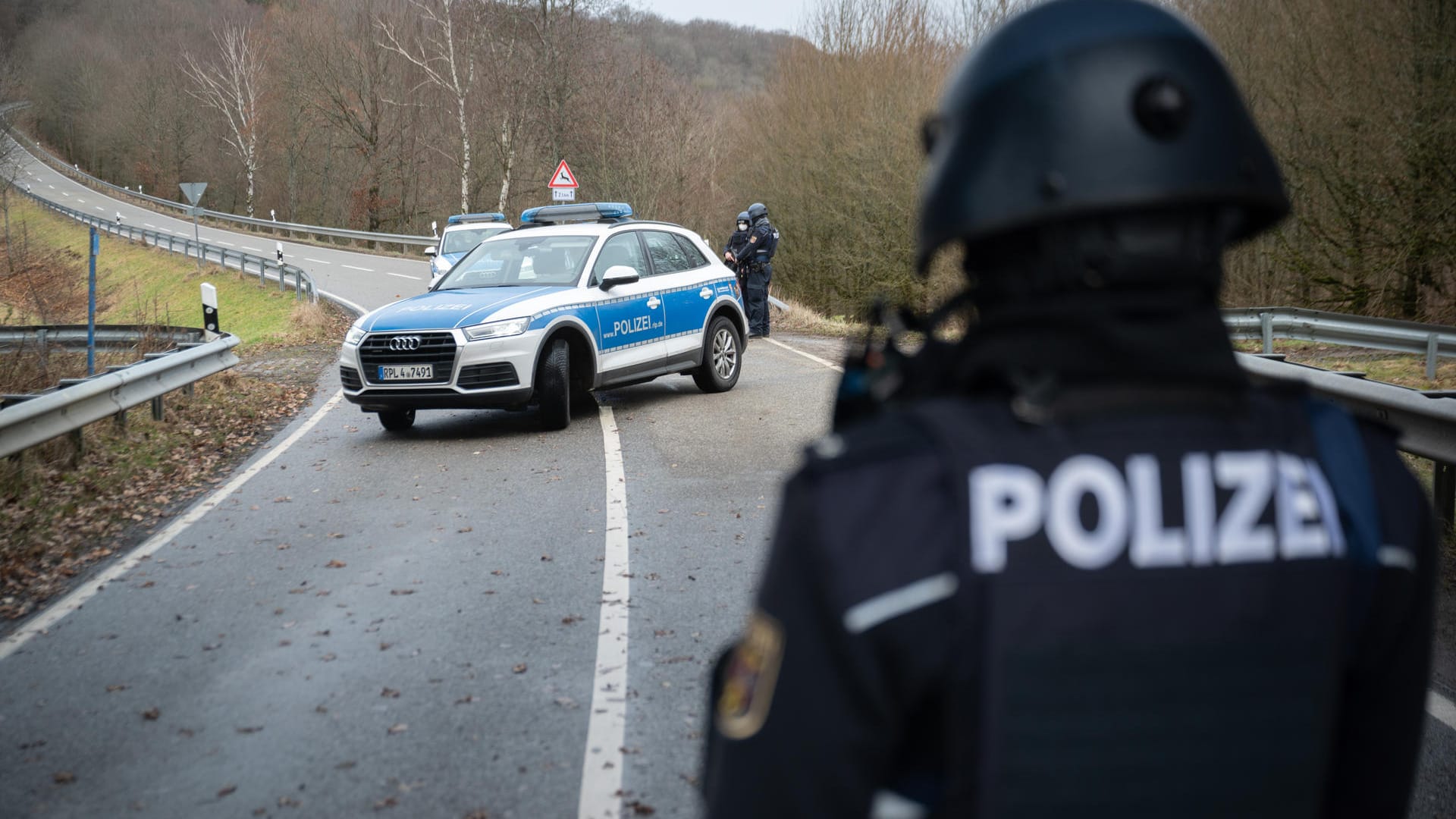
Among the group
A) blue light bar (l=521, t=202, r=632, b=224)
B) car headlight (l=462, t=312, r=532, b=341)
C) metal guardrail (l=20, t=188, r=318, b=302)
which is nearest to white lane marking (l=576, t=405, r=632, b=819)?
car headlight (l=462, t=312, r=532, b=341)

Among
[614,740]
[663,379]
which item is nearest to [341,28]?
[663,379]

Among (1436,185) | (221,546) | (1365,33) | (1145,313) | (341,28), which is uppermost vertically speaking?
(341,28)

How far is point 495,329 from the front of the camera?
1035cm

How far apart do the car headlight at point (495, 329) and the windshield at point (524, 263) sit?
43.2 inches

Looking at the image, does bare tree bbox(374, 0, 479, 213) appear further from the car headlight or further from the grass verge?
the car headlight

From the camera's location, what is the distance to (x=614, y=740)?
4.17 metres

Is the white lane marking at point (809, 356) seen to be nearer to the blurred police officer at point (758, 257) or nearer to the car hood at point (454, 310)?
the blurred police officer at point (758, 257)

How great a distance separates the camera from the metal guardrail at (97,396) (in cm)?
815

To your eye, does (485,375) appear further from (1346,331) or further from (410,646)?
(1346,331)

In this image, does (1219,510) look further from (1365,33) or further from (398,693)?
(1365,33)

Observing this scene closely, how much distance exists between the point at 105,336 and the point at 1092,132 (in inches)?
627

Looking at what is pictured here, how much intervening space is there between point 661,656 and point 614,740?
87 cm

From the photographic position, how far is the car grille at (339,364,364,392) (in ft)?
35.0

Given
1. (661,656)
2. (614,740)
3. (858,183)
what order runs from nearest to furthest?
(614,740) < (661,656) < (858,183)
